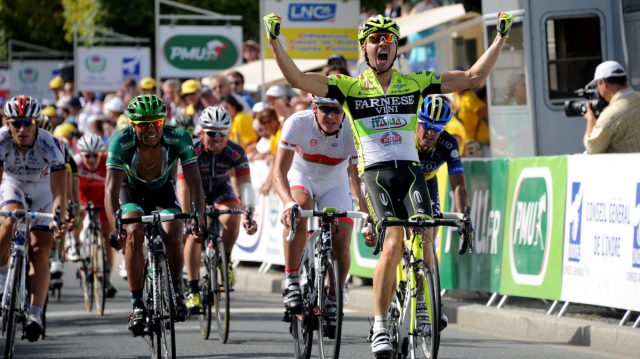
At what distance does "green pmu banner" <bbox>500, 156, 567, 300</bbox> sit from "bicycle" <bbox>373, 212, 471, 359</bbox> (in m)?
3.54

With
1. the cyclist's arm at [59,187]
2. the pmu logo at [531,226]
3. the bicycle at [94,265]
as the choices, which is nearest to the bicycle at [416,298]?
the cyclist's arm at [59,187]

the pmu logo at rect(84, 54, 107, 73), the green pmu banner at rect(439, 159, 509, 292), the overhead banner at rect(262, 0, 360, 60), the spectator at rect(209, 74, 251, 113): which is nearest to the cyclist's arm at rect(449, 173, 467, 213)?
the green pmu banner at rect(439, 159, 509, 292)

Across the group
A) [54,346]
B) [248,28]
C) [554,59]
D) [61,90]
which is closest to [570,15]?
[554,59]

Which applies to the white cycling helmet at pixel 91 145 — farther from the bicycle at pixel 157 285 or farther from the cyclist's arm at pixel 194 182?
the bicycle at pixel 157 285

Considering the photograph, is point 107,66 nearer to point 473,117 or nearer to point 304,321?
point 473,117

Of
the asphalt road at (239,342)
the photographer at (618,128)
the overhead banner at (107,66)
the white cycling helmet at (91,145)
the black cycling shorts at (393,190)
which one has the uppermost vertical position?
the overhead banner at (107,66)

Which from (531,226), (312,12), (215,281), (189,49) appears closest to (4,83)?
(189,49)

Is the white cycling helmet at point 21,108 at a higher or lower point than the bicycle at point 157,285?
higher

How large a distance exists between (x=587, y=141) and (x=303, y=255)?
11.9ft

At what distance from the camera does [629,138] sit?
1352 cm

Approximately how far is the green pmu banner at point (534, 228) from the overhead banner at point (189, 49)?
18563mm

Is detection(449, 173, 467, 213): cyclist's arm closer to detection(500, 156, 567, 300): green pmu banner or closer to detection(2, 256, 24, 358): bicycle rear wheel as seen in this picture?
detection(500, 156, 567, 300): green pmu banner

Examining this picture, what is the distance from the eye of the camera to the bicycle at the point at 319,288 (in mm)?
10469

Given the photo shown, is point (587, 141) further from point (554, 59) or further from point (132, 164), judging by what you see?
point (554, 59)
